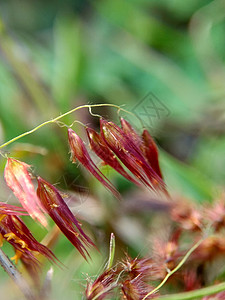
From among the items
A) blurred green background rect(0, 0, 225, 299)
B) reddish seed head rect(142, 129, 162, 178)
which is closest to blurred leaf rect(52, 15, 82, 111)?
blurred green background rect(0, 0, 225, 299)

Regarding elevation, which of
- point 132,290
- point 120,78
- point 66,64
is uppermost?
point 66,64

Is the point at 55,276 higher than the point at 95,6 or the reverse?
the reverse

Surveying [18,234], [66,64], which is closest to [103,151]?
[18,234]

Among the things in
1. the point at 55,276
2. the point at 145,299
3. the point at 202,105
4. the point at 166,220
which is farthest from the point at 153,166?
the point at 202,105

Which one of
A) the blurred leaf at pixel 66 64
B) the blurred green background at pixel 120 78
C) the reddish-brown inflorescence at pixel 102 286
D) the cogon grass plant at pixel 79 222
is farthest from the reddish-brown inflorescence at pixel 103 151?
the blurred leaf at pixel 66 64

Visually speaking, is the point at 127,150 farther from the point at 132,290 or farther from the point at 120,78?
the point at 120,78

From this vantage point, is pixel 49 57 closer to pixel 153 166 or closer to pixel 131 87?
pixel 131 87
